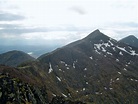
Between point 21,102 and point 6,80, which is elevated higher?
point 6,80

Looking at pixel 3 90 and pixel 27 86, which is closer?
pixel 3 90

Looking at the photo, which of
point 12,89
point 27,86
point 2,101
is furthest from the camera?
point 27,86

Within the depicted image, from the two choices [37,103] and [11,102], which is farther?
[37,103]

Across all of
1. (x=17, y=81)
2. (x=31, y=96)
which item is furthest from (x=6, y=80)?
(x=31, y=96)

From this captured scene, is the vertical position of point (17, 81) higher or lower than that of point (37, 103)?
higher

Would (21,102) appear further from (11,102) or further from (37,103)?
(37,103)

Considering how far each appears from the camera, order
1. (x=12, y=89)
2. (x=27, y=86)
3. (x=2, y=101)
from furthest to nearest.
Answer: (x=27, y=86) → (x=12, y=89) → (x=2, y=101)

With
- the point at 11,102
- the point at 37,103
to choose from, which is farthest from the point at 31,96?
the point at 11,102

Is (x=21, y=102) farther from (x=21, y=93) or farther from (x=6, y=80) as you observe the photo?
(x=6, y=80)
